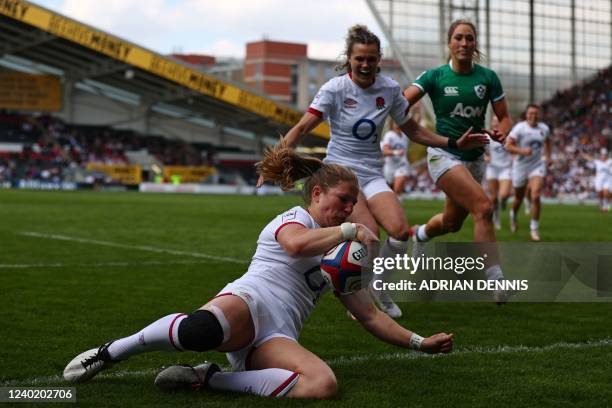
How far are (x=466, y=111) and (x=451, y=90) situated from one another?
22cm

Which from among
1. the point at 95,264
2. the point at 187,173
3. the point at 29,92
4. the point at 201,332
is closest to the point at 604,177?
the point at 95,264

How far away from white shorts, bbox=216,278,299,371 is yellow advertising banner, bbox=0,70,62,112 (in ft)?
188

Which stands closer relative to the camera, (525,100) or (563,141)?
(563,141)

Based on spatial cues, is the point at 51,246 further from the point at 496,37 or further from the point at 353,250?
the point at 496,37

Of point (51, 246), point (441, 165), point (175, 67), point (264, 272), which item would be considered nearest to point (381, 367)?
point (264, 272)

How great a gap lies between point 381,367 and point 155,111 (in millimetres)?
61647

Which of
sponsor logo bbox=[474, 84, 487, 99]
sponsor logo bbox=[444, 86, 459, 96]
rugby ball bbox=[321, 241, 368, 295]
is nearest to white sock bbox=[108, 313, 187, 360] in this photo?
rugby ball bbox=[321, 241, 368, 295]

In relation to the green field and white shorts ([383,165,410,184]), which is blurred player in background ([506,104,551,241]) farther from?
the green field

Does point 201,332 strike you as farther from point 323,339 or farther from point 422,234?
point 422,234

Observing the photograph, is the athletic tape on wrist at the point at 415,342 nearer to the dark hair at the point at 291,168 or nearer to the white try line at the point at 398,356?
the white try line at the point at 398,356

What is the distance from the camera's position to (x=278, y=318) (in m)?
4.33

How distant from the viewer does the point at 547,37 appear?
64625 mm

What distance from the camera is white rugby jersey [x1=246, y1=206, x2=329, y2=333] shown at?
14.4ft

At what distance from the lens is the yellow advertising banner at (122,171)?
2159 inches
